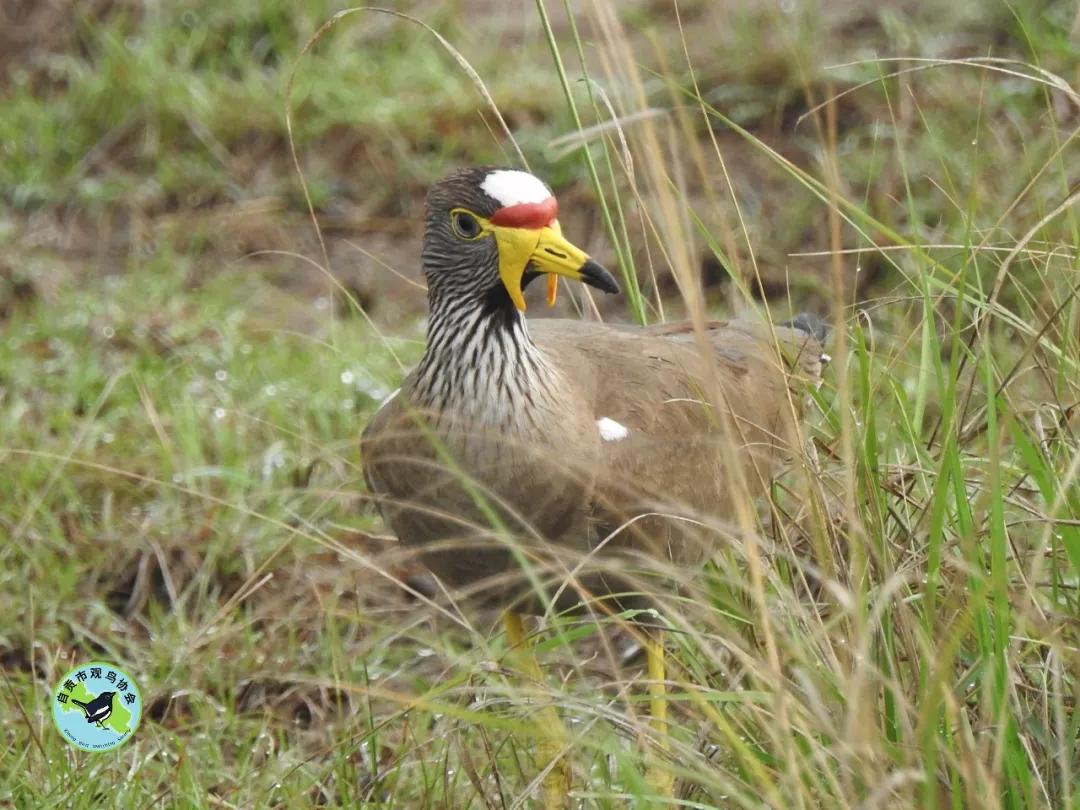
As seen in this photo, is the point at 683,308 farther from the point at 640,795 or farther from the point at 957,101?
the point at 640,795

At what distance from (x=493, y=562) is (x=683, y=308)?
5.66 ft

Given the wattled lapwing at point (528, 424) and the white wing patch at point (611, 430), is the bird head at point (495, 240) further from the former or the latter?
the white wing patch at point (611, 430)

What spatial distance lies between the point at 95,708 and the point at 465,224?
3.39ft

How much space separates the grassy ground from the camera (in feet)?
6.57

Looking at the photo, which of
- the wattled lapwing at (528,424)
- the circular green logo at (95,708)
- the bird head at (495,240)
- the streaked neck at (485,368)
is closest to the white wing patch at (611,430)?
the wattled lapwing at (528,424)

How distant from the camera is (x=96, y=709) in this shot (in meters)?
2.66

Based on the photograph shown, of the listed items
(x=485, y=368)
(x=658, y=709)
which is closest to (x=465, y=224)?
→ (x=485, y=368)

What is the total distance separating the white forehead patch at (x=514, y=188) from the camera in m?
2.76

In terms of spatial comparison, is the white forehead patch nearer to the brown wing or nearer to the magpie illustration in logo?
the brown wing

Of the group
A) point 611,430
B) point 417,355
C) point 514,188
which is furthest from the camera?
point 417,355

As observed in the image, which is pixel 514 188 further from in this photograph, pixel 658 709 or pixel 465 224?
pixel 658 709

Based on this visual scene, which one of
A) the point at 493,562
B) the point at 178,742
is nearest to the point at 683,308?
the point at 493,562

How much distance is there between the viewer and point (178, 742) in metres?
2.63

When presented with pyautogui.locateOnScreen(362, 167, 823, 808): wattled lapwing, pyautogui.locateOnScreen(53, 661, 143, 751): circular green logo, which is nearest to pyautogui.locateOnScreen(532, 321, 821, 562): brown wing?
pyautogui.locateOnScreen(362, 167, 823, 808): wattled lapwing
